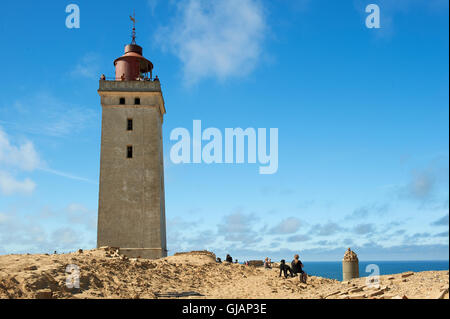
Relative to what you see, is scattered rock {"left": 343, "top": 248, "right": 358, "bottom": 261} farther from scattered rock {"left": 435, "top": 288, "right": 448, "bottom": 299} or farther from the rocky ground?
scattered rock {"left": 435, "top": 288, "right": 448, "bottom": 299}

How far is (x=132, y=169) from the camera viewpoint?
109ft

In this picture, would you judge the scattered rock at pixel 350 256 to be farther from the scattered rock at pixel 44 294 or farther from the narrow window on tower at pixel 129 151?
the narrow window on tower at pixel 129 151

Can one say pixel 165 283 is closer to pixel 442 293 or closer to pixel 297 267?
pixel 297 267

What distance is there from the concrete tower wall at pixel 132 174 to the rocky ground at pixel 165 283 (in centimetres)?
518

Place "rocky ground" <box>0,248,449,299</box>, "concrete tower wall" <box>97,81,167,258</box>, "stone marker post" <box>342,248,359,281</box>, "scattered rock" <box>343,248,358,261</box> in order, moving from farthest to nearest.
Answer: "concrete tower wall" <box>97,81,167,258</box> < "scattered rock" <box>343,248,358,261</box> < "stone marker post" <box>342,248,359,281</box> < "rocky ground" <box>0,248,449,299</box>

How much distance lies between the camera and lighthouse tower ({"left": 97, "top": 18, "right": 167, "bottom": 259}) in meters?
31.9

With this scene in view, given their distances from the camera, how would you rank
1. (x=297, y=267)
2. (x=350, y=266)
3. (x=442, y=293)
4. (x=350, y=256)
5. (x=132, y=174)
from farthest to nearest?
(x=132, y=174) → (x=297, y=267) → (x=350, y=256) → (x=350, y=266) → (x=442, y=293)

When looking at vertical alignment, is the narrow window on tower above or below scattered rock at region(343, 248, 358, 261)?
above

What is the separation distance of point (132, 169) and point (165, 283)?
13.7m

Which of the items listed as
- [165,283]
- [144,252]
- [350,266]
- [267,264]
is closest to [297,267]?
[350,266]

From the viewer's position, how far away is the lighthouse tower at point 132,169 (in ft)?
105

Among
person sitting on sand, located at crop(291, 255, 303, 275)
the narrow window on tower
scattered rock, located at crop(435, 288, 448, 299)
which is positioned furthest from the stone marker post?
the narrow window on tower

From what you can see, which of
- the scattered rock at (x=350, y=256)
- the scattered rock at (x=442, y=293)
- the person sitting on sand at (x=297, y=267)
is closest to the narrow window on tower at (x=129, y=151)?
the person sitting on sand at (x=297, y=267)

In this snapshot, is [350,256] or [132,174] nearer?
[350,256]
